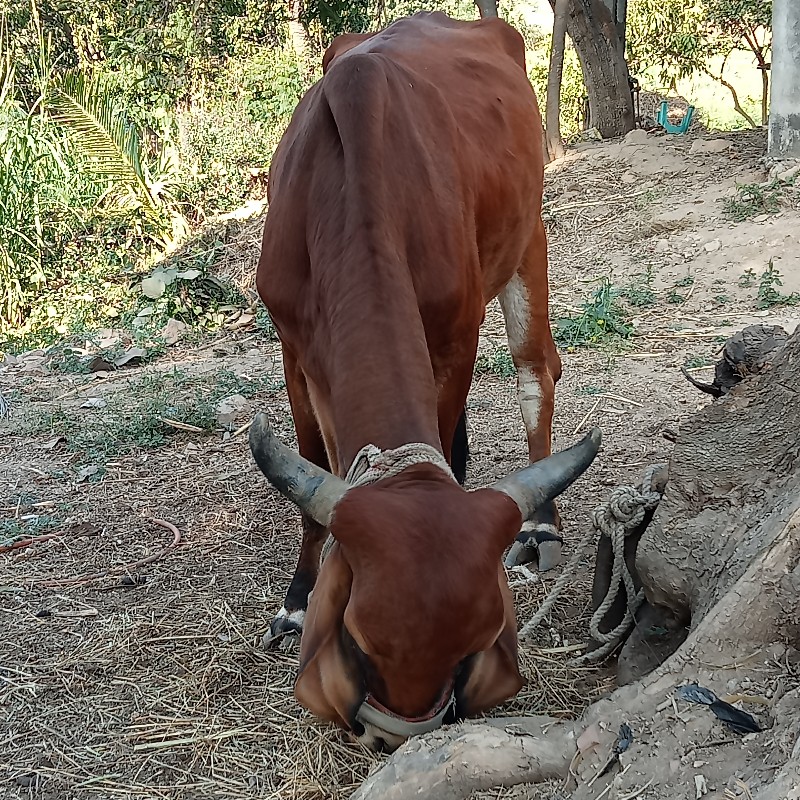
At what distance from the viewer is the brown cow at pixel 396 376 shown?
6.68 feet

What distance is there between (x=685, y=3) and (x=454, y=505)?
1333 cm

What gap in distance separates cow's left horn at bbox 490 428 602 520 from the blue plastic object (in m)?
10.8

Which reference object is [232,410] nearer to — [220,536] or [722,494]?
[220,536]

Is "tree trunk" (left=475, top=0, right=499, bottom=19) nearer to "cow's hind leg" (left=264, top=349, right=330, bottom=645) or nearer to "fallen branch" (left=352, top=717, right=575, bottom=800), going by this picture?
"cow's hind leg" (left=264, top=349, right=330, bottom=645)

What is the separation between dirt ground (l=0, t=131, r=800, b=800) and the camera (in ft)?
9.02

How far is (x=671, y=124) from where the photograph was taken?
1434 centimetres

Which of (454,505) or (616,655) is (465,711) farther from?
(616,655)

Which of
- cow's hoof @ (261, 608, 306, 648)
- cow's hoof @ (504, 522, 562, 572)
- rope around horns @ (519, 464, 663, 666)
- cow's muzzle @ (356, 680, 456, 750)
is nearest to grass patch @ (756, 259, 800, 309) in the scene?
cow's hoof @ (504, 522, 562, 572)

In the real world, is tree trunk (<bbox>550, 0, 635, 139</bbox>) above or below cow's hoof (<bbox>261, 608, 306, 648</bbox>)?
above

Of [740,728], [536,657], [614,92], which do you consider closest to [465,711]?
[740,728]

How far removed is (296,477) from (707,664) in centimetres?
101

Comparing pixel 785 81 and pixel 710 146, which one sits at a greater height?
pixel 785 81

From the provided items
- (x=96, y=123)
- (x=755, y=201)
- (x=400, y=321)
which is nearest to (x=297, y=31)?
(x=96, y=123)

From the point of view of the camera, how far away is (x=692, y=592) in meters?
2.51
